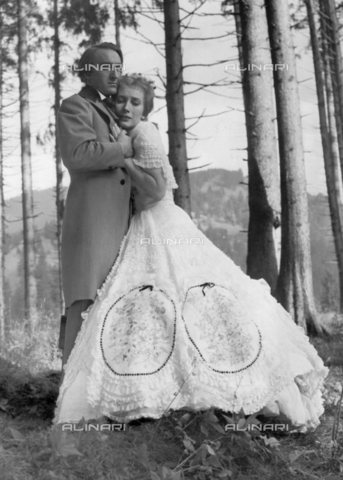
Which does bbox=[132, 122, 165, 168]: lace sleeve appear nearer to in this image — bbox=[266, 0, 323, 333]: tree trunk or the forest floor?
the forest floor

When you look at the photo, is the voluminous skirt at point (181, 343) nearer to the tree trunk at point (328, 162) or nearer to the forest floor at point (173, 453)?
the forest floor at point (173, 453)

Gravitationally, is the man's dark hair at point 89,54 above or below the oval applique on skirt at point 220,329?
above

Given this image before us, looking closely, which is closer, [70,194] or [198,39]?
[70,194]

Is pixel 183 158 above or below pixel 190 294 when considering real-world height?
above

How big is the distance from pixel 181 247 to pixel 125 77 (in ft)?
4.20

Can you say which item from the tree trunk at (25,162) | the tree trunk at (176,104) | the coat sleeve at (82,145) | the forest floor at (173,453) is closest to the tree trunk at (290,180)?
the tree trunk at (176,104)

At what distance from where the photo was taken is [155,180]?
4.19 metres

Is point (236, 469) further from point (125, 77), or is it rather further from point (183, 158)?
point (183, 158)

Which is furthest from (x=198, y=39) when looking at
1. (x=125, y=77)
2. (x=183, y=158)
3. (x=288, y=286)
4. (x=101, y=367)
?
(x=101, y=367)

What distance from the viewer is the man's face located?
4.30 metres

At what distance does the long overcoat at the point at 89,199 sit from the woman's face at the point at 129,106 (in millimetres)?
195

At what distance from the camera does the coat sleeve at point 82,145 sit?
4.01m

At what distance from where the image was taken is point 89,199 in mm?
4234

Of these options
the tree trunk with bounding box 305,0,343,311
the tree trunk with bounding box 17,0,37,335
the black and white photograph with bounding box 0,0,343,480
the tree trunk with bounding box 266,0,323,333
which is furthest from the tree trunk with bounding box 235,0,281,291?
the tree trunk with bounding box 17,0,37,335
